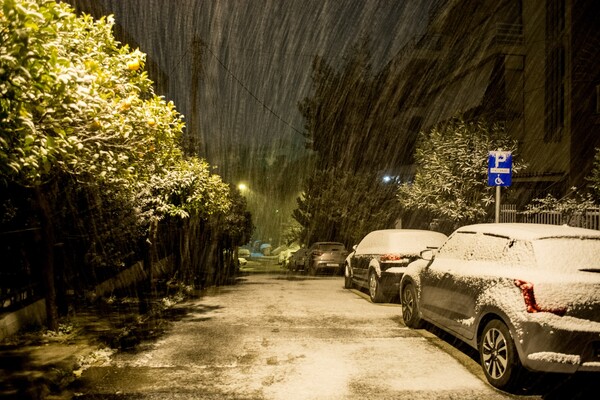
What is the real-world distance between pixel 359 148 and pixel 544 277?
2674 cm

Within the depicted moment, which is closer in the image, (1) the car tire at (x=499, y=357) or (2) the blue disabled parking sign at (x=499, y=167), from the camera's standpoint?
(1) the car tire at (x=499, y=357)

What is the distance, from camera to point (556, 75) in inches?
714

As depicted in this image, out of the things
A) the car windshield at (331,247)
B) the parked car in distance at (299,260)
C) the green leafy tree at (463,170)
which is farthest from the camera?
the parked car in distance at (299,260)

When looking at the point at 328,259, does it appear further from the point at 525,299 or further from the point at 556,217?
the point at 525,299

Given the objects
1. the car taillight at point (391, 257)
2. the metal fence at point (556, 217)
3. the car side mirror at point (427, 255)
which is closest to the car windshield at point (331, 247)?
the metal fence at point (556, 217)

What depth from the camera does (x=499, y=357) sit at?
5633 millimetres

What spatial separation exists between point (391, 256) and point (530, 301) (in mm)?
6373

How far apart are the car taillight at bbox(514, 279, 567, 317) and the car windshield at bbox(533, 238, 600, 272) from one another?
1.24 feet

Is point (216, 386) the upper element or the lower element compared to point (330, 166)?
lower

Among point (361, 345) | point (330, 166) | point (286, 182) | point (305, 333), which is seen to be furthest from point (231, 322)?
point (286, 182)

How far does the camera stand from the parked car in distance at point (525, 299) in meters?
5.02

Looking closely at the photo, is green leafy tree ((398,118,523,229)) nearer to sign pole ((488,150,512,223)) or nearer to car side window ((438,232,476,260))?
sign pole ((488,150,512,223))

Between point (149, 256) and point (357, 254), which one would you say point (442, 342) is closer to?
point (357, 254)

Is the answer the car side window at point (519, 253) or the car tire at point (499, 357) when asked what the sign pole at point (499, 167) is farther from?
the car tire at point (499, 357)
